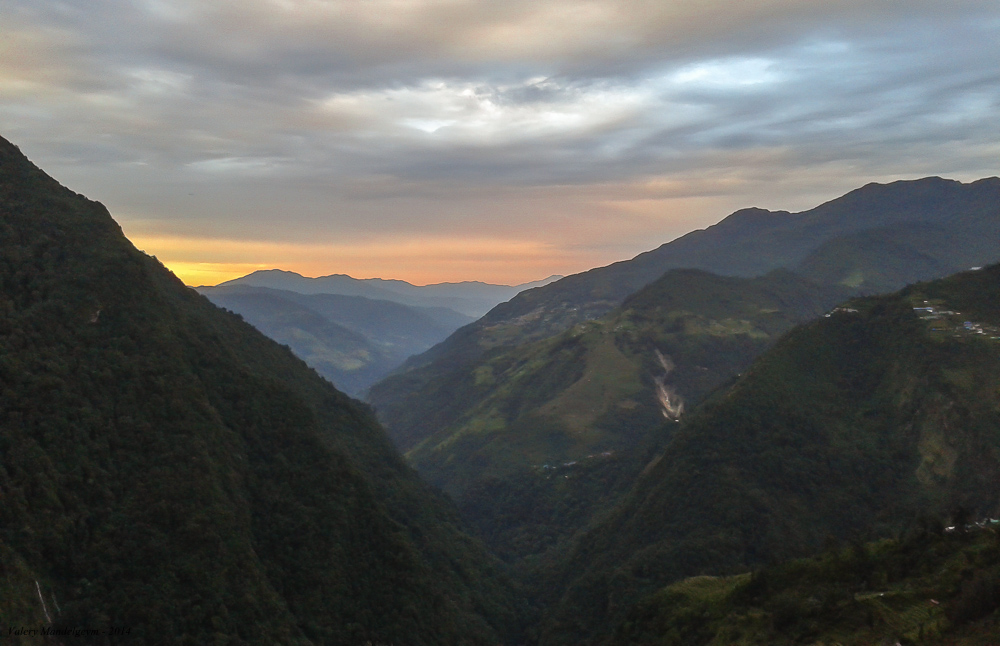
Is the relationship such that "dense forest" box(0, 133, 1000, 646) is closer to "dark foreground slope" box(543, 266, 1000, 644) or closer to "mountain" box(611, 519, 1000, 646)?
"mountain" box(611, 519, 1000, 646)

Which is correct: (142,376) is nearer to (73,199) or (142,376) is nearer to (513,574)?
(73,199)

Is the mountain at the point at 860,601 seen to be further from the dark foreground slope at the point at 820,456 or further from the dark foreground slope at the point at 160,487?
the dark foreground slope at the point at 160,487

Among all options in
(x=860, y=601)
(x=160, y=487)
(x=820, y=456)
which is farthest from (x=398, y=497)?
(x=860, y=601)

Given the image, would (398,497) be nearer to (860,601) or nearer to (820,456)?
(820,456)

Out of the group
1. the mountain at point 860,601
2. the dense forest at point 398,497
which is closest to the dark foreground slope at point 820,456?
the dense forest at point 398,497

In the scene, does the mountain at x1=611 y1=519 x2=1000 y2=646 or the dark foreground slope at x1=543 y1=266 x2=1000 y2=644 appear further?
the dark foreground slope at x1=543 y1=266 x2=1000 y2=644

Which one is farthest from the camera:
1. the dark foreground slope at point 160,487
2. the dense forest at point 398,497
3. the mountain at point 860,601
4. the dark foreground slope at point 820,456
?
the dark foreground slope at point 820,456

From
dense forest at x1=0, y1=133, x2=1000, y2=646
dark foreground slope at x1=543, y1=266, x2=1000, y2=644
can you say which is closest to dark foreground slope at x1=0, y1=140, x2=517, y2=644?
dense forest at x1=0, y1=133, x2=1000, y2=646

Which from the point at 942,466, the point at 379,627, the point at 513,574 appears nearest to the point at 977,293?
the point at 942,466
